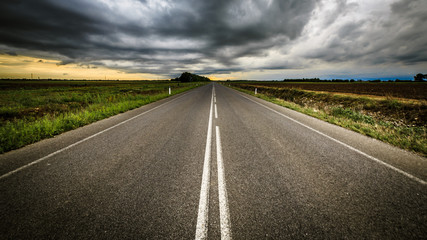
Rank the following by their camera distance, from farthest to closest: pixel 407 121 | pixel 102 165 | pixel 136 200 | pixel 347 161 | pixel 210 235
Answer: pixel 407 121
pixel 347 161
pixel 102 165
pixel 136 200
pixel 210 235

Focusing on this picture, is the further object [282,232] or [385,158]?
[385,158]

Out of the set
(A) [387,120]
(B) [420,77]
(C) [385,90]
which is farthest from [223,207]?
(B) [420,77]

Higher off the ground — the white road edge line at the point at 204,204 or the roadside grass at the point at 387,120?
the roadside grass at the point at 387,120

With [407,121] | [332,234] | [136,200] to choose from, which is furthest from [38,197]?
[407,121]

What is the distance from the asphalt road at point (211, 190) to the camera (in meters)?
1.85

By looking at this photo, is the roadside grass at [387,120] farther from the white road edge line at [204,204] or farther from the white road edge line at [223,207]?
the white road edge line at [204,204]

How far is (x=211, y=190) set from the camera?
2523mm

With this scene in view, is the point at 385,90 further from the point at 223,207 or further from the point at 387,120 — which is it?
the point at 223,207

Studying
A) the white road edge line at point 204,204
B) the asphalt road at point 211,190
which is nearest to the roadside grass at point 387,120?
the asphalt road at point 211,190

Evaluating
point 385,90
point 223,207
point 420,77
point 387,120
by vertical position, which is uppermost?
point 420,77

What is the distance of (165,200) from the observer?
2293 millimetres

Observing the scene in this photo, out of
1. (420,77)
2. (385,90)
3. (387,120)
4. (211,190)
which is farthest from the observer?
(420,77)

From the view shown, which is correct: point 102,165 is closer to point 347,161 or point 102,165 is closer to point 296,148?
point 296,148

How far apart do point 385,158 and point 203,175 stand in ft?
14.1
